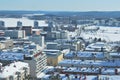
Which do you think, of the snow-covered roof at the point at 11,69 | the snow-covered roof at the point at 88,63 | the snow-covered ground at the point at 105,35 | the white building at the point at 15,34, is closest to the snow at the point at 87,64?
the snow-covered roof at the point at 88,63

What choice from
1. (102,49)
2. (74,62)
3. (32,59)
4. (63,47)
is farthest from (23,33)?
(32,59)

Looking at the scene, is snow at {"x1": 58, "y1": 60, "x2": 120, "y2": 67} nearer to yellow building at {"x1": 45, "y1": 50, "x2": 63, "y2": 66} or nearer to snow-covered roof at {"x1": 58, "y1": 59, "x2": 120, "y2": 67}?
snow-covered roof at {"x1": 58, "y1": 59, "x2": 120, "y2": 67}

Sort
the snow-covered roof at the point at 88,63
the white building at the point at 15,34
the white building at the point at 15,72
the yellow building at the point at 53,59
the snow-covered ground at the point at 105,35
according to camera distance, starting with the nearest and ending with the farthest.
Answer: the white building at the point at 15,72
the snow-covered roof at the point at 88,63
the yellow building at the point at 53,59
the white building at the point at 15,34
the snow-covered ground at the point at 105,35

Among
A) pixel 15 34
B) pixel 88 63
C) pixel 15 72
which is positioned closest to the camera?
pixel 15 72

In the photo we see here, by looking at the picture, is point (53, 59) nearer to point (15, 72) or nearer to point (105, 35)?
point (15, 72)

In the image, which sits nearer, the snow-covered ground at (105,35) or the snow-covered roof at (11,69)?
the snow-covered roof at (11,69)

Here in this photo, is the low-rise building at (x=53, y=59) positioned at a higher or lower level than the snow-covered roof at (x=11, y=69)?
lower

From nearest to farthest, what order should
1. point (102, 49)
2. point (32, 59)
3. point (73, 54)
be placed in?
point (32, 59) → point (73, 54) → point (102, 49)

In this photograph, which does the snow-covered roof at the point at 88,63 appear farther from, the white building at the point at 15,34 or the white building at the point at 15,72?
the white building at the point at 15,34

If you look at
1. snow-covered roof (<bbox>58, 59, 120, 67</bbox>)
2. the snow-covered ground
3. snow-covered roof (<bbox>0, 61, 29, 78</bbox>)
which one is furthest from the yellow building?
the snow-covered ground

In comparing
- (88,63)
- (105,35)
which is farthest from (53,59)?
(105,35)

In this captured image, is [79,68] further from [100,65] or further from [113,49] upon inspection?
[113,49]
